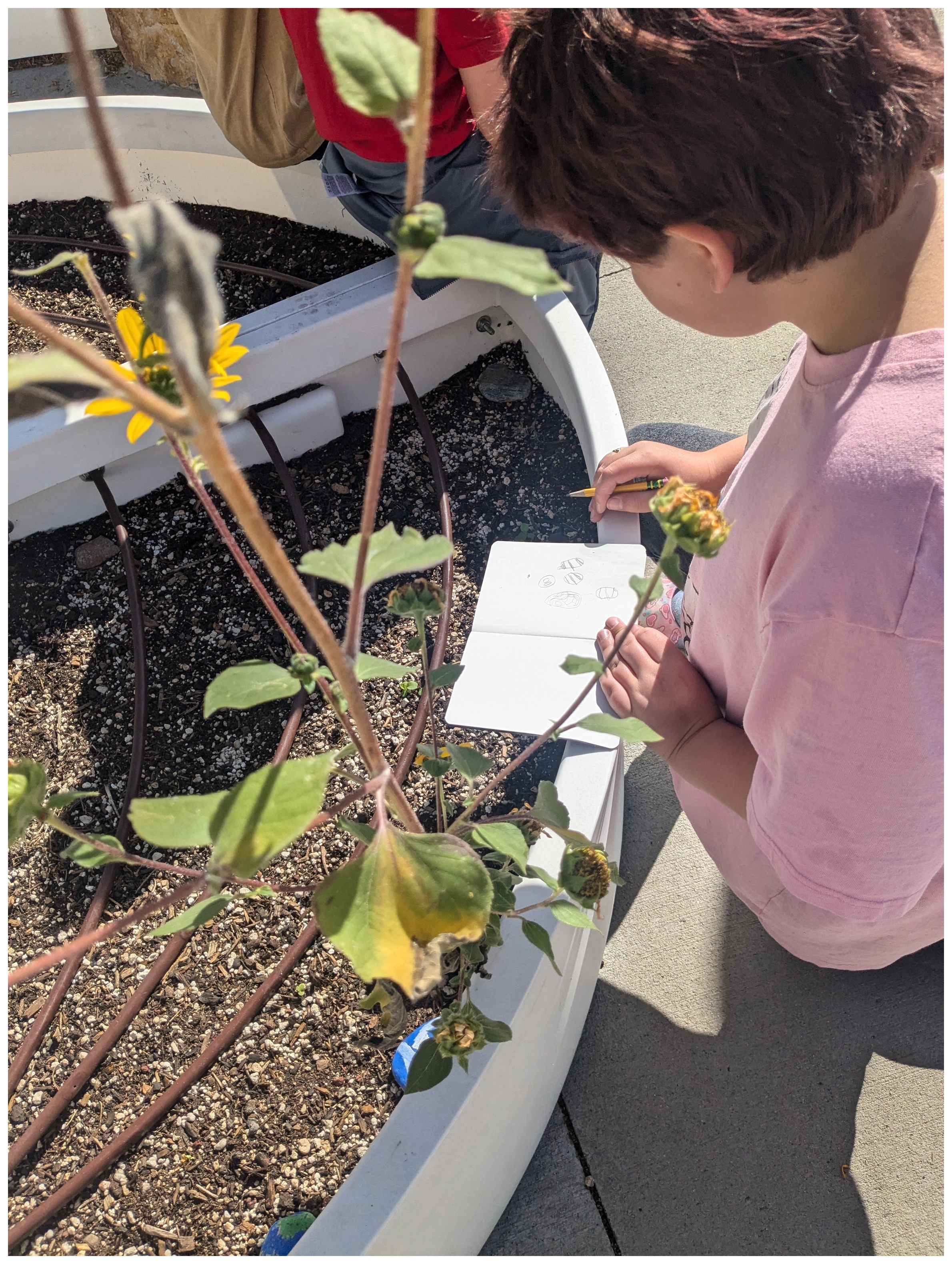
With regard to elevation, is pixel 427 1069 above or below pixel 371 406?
below

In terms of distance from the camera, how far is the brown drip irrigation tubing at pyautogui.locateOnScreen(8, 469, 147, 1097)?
3.00 feet

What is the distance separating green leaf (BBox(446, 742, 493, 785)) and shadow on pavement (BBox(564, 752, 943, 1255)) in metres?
0.66

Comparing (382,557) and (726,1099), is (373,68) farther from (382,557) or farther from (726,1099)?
(726,1099)

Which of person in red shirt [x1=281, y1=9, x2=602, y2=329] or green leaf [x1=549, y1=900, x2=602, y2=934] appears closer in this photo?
green leaf [x1=549, y1=900, x2=602, y2=934]

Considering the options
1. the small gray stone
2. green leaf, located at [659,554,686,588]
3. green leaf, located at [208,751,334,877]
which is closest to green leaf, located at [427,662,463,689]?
green leaf, located at [659,554,686,588]

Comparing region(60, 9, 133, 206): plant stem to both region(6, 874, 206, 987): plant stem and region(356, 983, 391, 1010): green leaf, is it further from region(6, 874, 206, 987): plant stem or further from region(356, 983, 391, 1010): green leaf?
region(356, 983, 391, 1010): green leaf

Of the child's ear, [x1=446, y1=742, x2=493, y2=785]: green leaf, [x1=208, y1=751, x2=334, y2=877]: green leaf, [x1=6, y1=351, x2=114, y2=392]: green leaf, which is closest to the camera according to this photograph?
[x1=6, y1=351, x2=114, y2=392]: green leaf

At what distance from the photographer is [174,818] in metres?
0.46

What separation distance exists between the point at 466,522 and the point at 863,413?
2.26ft

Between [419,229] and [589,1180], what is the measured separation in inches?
47.4

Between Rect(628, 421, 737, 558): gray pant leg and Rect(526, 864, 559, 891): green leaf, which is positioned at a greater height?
Rect(526, 864, 559, 891): green leaf

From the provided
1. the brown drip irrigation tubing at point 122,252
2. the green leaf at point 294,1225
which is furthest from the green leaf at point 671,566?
the brown drip irrigation tubing at point 122,252

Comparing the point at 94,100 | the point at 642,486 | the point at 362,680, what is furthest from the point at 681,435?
the point at 94,100

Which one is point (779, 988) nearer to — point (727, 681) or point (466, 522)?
point (727, 681)
